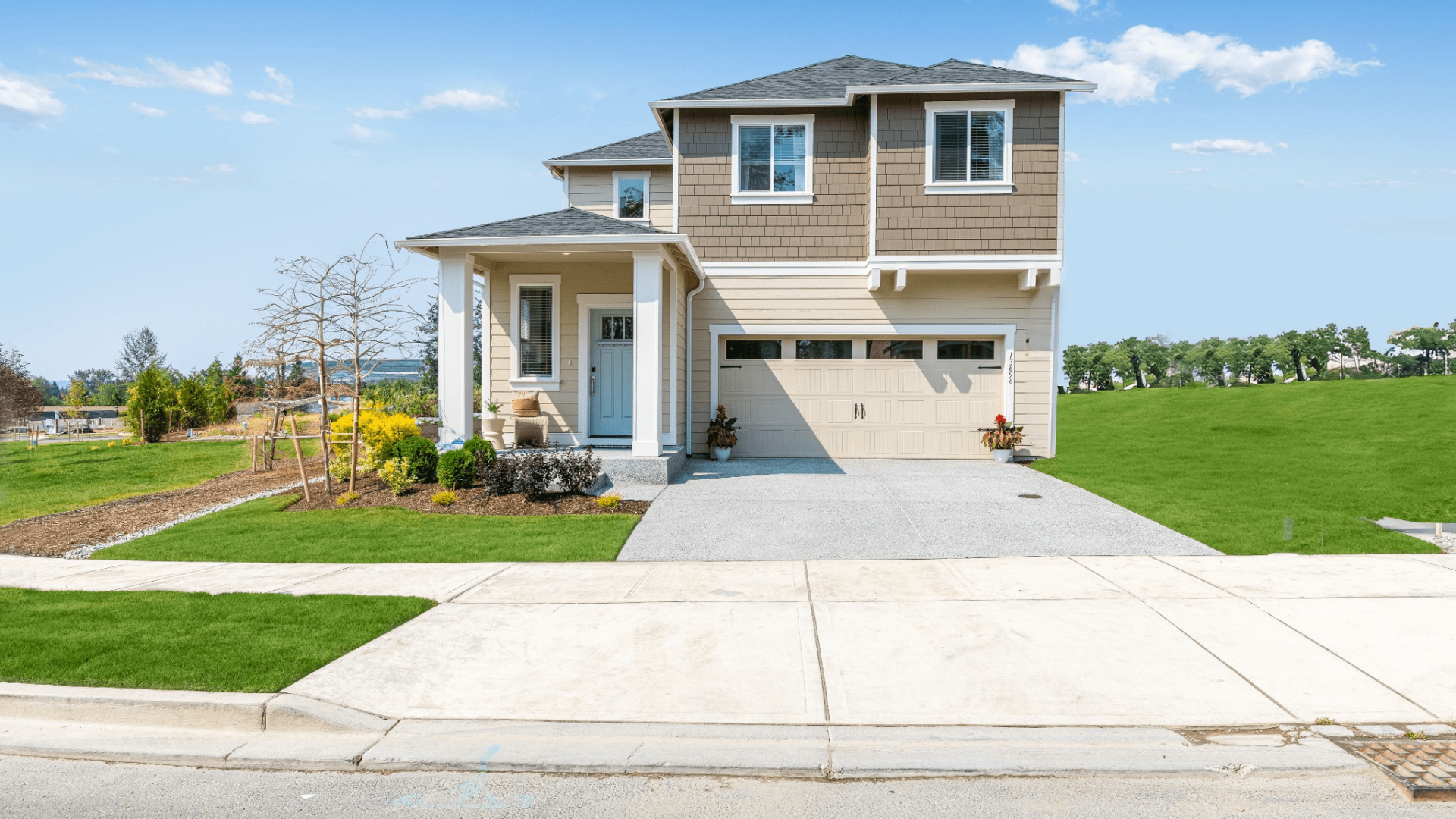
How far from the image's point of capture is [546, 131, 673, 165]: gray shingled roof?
1703 cm

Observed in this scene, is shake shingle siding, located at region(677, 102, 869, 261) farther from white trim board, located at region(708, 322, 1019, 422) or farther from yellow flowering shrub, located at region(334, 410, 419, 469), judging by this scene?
yellow flowering shrub, located at region(334, 410, 419, 469)

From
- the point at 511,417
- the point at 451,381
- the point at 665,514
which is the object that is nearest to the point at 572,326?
the point at 511,417

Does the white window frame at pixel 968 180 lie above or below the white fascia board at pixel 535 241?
above

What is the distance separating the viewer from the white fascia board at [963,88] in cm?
1380

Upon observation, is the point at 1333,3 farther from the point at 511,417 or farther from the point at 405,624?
the point at 405,624

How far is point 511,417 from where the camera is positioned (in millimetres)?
13500

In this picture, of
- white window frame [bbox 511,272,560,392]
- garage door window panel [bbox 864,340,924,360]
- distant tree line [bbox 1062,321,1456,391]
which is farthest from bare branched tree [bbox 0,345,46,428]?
distant tree line [bbox 1062,321,1456,391]

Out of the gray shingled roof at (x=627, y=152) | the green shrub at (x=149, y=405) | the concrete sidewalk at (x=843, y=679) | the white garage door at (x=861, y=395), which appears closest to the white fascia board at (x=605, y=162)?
the gray shingled roof at (x=627, y=152)

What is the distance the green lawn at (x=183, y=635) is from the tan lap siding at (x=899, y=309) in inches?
382

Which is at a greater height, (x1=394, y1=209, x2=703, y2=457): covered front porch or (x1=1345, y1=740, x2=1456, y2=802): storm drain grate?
(x1=394, y1=209, x2=703, y2=457): covered front porch

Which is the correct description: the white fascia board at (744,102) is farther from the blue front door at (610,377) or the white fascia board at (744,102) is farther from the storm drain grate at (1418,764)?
the storm drain grate at (1418,764)

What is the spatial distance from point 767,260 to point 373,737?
39.9 ft

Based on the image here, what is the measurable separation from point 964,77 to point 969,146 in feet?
3.96

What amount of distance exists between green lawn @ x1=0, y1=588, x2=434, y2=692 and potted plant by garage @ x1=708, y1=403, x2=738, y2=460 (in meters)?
8.73
